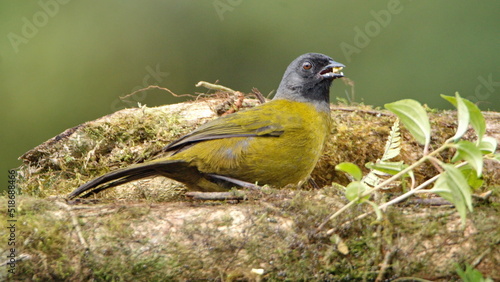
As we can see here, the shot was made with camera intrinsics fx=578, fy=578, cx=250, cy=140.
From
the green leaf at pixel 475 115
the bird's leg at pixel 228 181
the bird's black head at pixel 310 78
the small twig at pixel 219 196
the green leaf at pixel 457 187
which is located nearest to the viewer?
the green leaf at pixel 457 187

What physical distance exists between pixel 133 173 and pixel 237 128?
86 centimetres

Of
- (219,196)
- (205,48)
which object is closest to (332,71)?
(219,196)

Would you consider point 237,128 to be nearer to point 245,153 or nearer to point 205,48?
point 245,153

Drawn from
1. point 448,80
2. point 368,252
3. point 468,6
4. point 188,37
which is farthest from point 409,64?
point 368,252

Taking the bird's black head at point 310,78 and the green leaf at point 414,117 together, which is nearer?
the green leaf at point 414,117

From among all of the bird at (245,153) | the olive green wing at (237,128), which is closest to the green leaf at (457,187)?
the bird at (245,153)

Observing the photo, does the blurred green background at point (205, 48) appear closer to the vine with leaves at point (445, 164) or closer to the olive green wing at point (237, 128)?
the olive green wing at point (237, 128)

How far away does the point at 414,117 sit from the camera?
2.39m

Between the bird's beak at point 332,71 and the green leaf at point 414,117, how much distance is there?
2355mm

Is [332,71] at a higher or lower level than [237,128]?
higher

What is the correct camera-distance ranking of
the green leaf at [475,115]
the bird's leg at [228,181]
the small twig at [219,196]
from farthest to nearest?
1. the bird's leg at [228,181]
2. the small twig at [219,196]
3. the green leaf at [475,115]

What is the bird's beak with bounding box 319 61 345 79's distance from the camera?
4.75 meters

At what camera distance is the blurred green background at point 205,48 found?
23.5 ft

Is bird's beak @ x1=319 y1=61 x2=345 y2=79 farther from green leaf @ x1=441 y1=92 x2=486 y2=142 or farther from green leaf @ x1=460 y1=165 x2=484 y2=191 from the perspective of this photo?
green leaf @ x1=441 y1=92 x2=486 y2=142
